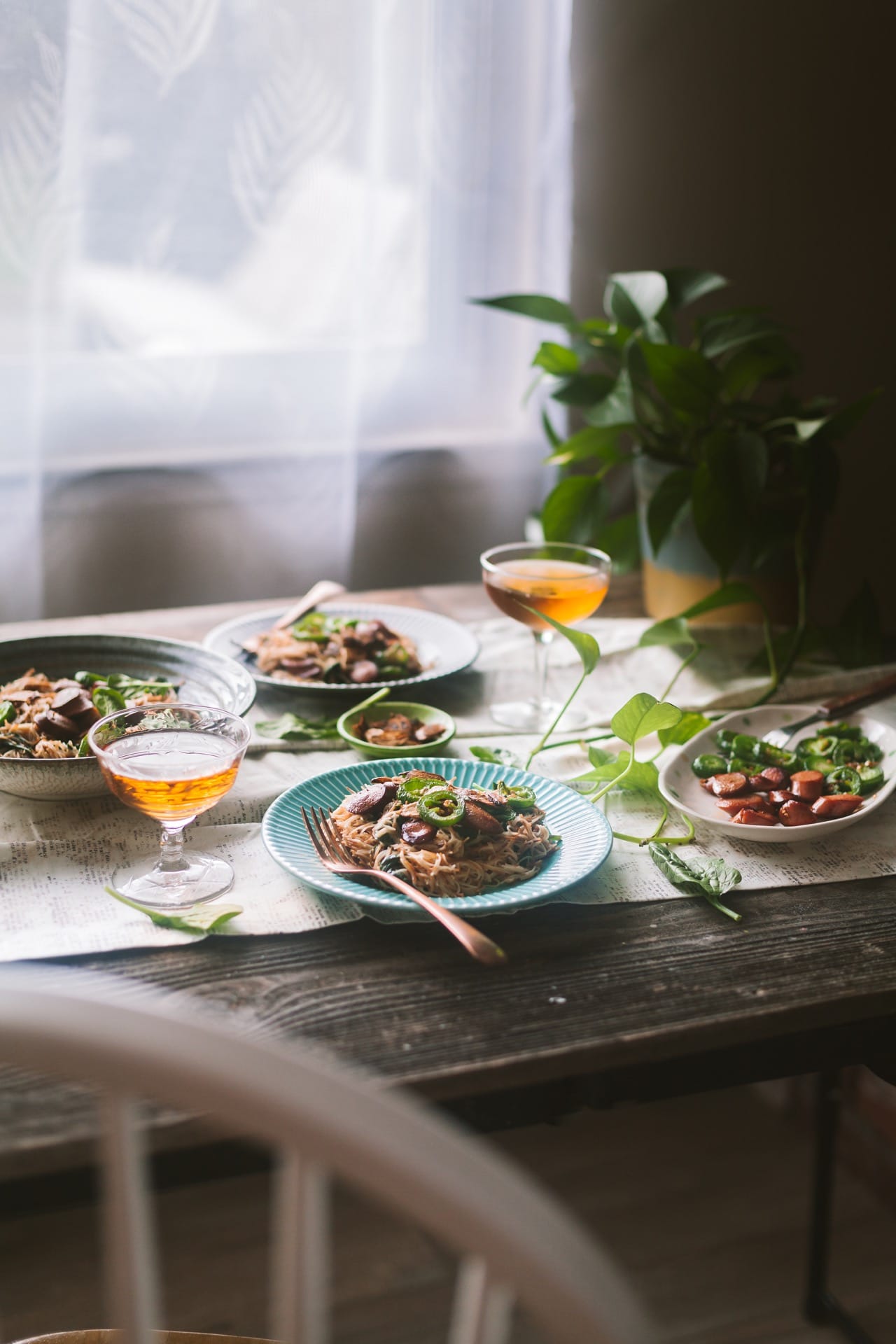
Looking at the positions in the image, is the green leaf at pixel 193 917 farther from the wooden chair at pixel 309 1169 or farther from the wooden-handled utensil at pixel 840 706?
the wooden-handled utensil at pixel 840 706

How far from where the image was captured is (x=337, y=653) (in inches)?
52.4

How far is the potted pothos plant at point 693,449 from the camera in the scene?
1.40 m

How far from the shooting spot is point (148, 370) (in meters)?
1.92

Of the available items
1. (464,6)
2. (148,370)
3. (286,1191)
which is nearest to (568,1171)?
(148,370)

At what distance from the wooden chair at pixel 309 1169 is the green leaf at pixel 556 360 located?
1295mm

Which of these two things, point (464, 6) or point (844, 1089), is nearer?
point (464, 6)

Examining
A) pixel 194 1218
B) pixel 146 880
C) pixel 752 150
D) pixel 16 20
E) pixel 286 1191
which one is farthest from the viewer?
pixel 752 150

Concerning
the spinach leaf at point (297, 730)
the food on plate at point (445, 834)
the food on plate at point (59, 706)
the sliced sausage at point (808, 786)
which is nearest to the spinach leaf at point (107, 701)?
the food on plate at point (59, 706)

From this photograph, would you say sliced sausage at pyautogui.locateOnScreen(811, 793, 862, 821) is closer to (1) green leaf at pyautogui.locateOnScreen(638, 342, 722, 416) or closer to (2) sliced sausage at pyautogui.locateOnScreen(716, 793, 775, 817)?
(2) sliced sausage at pyautogui.locateOnScreen(716, 793, 775, 817)

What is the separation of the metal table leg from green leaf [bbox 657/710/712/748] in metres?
0.81

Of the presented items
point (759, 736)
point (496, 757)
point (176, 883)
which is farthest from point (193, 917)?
point (759, 736)

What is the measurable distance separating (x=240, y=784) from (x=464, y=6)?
4.80 feet

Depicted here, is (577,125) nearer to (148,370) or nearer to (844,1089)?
(148,370)

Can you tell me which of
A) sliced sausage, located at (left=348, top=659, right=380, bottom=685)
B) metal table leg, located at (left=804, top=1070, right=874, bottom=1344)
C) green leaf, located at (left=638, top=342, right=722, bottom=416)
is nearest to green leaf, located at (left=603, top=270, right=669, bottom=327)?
green leaf, located at (left=638, top=342, right=722, bottom=416)
